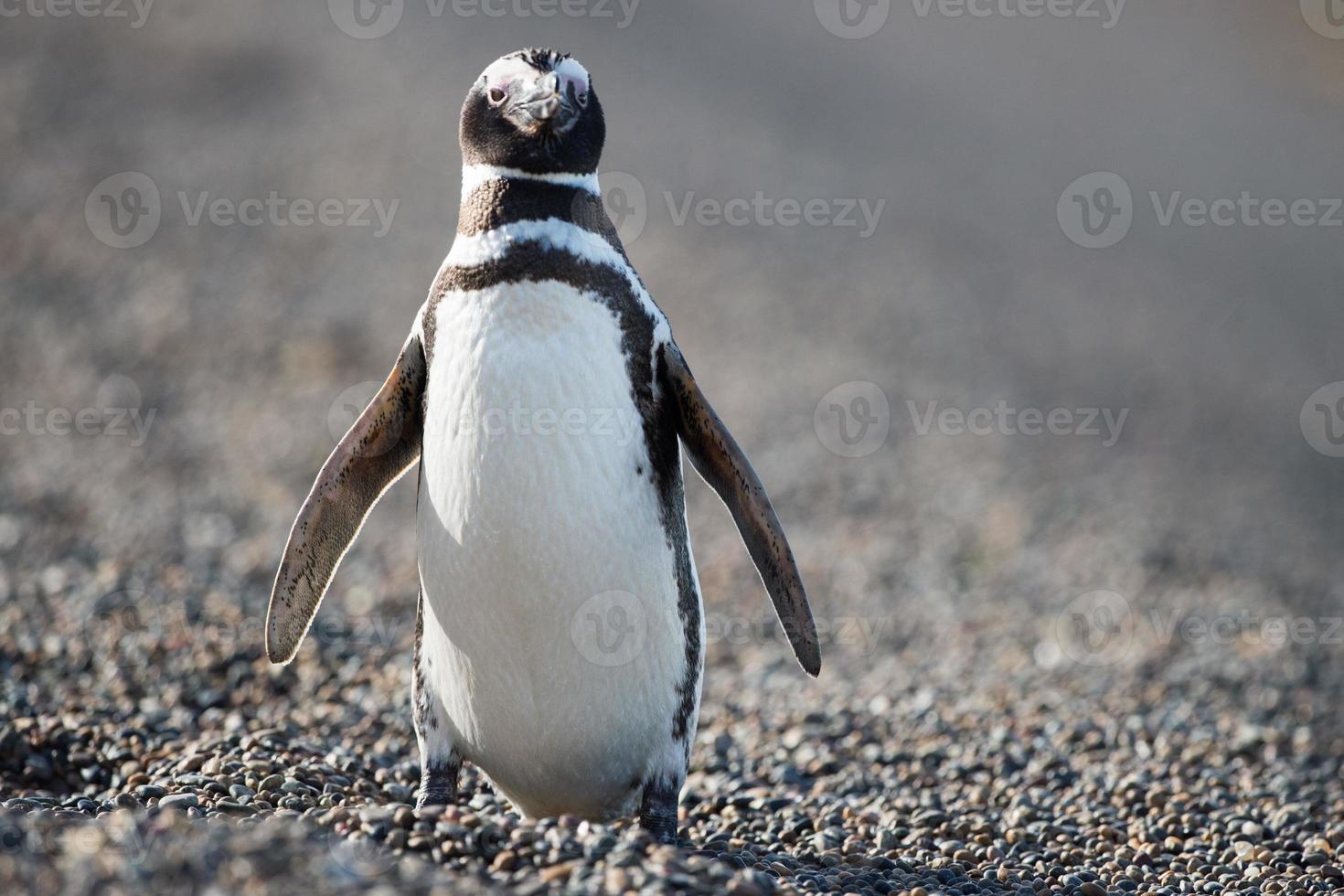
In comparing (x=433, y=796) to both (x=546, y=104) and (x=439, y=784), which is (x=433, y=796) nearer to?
(x=439, y=784)

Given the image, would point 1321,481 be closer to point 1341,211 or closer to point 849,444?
point 849,444

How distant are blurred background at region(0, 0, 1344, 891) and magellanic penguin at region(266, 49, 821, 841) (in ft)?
5.16

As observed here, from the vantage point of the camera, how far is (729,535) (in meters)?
8.66

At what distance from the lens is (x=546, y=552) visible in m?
3.54

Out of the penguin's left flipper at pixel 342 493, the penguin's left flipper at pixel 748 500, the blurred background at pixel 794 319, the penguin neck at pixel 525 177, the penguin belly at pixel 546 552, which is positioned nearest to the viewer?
the penguin belly at pixel 546 552

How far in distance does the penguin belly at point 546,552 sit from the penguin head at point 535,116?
0.37 metres

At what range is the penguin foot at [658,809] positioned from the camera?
12.4 ft

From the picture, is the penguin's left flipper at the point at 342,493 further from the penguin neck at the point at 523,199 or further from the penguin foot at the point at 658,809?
the penguin foot at the point at 658,809

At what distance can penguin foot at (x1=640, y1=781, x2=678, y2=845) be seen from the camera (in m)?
3.77

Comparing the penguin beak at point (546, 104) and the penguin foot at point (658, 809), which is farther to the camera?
the penguin foot at point (658, 809)

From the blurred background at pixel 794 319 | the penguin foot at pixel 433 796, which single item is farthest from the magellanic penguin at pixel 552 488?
the blurred background at pixel 794 319

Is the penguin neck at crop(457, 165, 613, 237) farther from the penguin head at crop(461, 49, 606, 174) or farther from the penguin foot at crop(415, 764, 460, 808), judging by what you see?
the penguin foot at crop(415, 764, 460, 808)

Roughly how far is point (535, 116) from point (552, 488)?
3.14 feet

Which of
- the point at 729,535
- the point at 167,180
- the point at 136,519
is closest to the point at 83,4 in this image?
the point at 167,180
